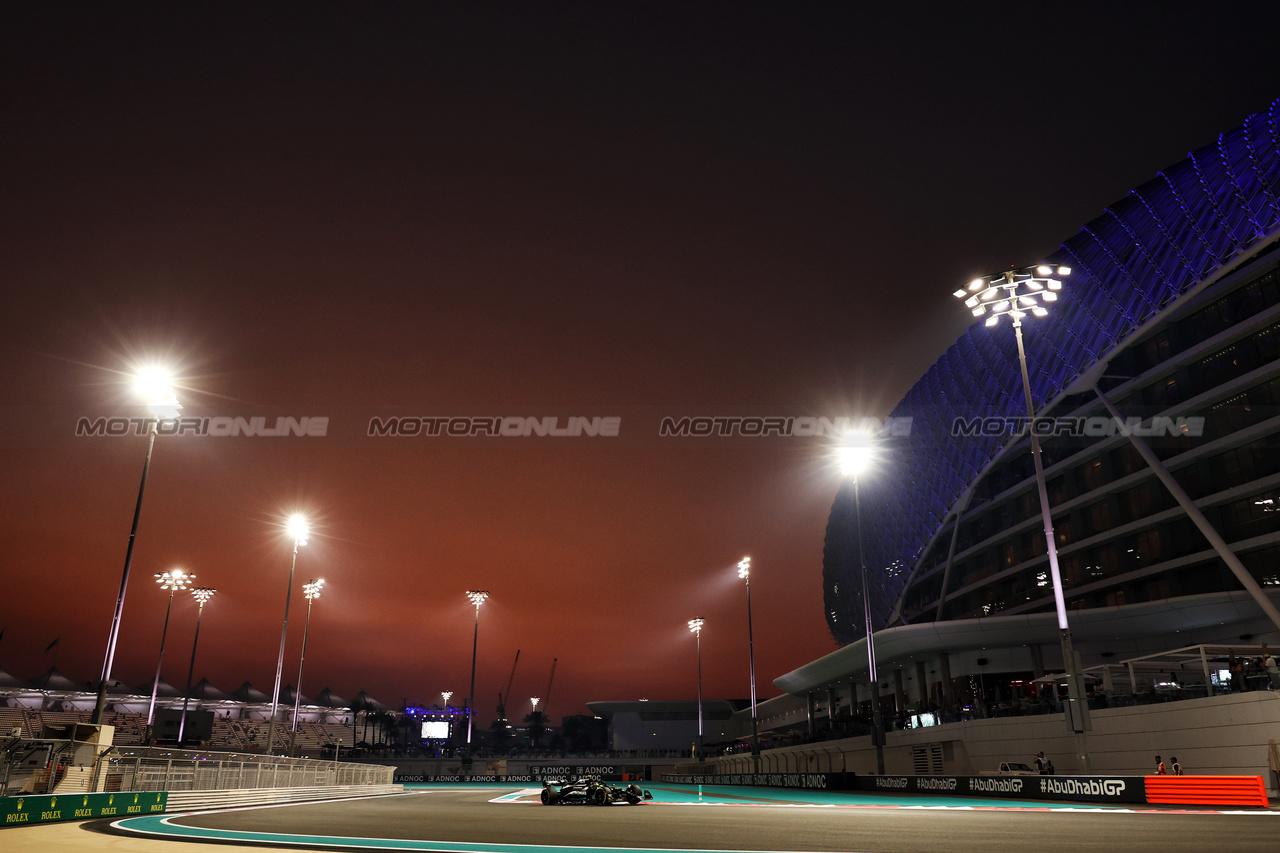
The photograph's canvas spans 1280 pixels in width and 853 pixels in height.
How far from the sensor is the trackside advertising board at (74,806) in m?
17.4

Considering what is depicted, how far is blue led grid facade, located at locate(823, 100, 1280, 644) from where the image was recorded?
43844 mm

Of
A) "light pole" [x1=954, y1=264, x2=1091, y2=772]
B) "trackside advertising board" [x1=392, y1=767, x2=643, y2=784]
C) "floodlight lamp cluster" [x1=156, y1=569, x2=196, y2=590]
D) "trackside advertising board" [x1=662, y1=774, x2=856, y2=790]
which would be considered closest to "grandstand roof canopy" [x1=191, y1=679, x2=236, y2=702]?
"trackside advertising board" [x1=392, y1=767, x2=643, y2=784]

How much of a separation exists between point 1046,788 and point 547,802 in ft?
53.9

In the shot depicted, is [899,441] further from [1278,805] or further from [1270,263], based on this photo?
[1278,805]

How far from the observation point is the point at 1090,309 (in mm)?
53688

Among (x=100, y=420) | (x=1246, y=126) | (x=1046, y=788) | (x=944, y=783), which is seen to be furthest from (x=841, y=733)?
(x=100, y=420)

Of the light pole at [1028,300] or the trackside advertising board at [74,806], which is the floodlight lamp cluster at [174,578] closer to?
the trackside advertising board at [74,806]

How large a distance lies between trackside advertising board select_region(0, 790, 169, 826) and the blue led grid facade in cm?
5266

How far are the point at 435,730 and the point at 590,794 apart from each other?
86.9m

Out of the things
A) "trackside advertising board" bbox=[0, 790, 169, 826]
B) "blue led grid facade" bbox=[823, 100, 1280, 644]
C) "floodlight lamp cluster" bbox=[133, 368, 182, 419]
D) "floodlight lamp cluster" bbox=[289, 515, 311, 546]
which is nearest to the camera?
"trackside advertising board" bbox=[0, 790, 169, 826]

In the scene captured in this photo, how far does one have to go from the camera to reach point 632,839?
1354 centimetres

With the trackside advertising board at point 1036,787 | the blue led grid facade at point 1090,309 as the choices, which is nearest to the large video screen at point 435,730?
the blue led grid facade at point 1090,309

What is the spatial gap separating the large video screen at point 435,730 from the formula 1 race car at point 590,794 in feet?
272

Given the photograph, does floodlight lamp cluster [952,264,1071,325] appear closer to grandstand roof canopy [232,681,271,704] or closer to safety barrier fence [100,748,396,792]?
safety barrier fence [100,748,396,792]
